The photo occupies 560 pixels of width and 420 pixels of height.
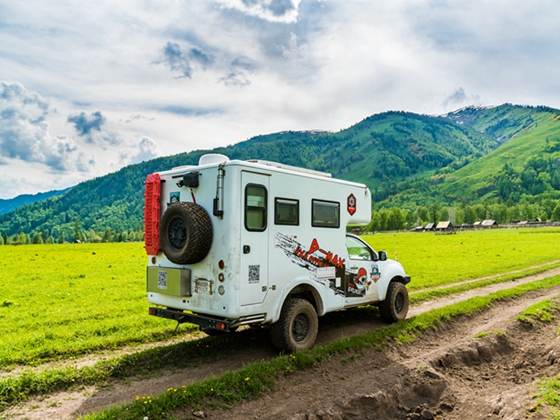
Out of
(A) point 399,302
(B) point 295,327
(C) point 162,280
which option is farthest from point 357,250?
(C) point 162,280

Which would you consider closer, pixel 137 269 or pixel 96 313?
pixel 96 313

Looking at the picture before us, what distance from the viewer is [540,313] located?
41.2 ft

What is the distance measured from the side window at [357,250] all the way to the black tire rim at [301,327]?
90.2 inches

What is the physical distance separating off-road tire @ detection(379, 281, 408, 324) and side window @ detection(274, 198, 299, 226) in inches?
172

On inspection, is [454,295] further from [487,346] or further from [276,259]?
[276,259]

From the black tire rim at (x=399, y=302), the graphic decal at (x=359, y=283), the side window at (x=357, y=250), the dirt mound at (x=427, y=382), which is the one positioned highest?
the side window at (x=357, y=250)

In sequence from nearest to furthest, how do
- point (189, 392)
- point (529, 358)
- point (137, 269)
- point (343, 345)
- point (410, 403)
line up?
point (189, 392) → point (410, 403) → point (343, 345) → point (529, 358) → point (137, 269)

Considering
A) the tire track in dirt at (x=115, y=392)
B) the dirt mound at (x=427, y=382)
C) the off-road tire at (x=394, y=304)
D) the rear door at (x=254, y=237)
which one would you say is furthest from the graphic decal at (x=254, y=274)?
the off-road tire at (x=394, y=304)

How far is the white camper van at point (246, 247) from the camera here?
780 cm

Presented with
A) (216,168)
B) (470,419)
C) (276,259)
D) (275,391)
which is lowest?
(470,419)

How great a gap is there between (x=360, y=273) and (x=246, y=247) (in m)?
4.12

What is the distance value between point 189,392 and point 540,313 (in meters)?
11.5

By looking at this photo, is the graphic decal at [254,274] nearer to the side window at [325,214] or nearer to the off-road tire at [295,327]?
the off-road tire at [295,327]

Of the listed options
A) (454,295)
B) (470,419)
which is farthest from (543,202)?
(470,419)
